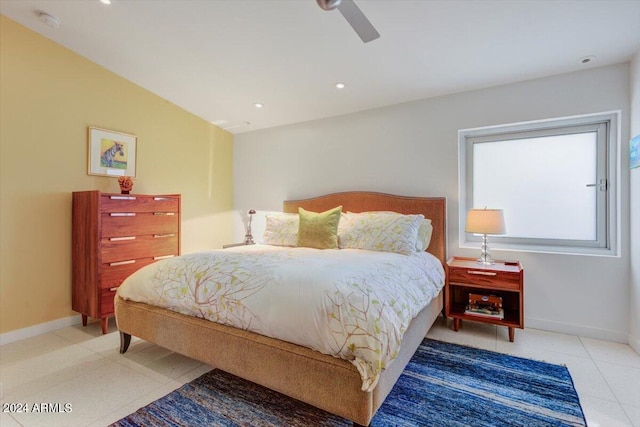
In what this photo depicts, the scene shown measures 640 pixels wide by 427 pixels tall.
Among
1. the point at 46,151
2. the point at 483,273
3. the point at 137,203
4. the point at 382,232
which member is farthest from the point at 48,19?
the point at 483,273

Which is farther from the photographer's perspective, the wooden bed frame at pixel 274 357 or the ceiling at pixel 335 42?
the ceiling at pixel 335 42

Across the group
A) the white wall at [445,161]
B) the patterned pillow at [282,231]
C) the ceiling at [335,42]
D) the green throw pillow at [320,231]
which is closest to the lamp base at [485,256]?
the white wall at [445,161]

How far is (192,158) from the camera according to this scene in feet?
13.2

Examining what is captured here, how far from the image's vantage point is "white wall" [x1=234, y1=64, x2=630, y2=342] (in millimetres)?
2473

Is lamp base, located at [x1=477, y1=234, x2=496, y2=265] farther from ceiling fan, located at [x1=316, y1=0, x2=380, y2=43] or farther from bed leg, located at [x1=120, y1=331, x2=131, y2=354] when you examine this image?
bed leg, located at [x1=120, y1=331, x2=131, y2=354]

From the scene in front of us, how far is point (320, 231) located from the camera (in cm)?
291

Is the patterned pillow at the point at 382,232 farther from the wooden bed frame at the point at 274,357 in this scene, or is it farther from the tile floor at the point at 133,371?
the tile floor at the point at 133,371

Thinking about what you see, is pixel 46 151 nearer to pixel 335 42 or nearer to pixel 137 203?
pixel 137 203

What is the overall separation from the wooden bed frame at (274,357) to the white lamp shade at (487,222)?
2.60 ft

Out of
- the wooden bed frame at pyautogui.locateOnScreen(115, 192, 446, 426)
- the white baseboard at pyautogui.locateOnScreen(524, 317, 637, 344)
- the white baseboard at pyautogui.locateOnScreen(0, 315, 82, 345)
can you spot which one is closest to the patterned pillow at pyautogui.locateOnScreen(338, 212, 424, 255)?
the wooden bed frame at pyautogui.locateOnScreen(115, 192, 446, 426)

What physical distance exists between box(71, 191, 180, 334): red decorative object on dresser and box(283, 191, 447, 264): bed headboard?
1661 millimetres

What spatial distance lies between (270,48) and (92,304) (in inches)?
107

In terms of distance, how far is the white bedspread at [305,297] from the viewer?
1.31 m

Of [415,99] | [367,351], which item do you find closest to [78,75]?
[415,99]
